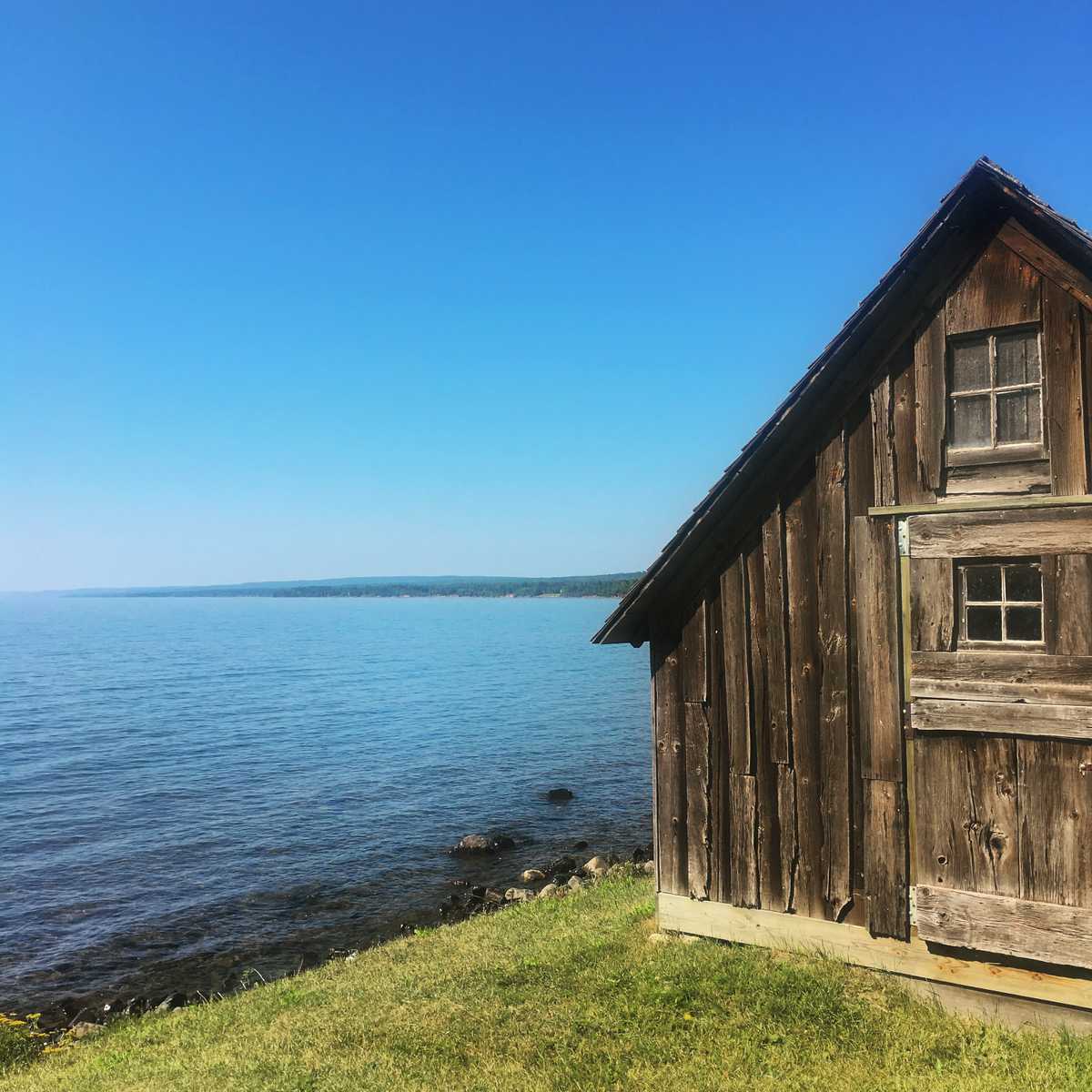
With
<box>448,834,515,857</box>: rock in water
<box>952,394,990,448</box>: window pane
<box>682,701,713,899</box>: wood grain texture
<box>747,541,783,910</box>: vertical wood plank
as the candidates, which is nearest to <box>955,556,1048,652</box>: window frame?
<box>952,394,990,448</box>: window pane

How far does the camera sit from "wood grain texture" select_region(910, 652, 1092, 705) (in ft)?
24.8

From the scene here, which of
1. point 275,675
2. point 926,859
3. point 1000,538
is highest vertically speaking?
point 1000,538

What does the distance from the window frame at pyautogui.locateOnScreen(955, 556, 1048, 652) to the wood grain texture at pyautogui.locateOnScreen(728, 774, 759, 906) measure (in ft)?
8.96

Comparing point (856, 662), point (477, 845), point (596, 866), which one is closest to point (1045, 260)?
point (856, 662)

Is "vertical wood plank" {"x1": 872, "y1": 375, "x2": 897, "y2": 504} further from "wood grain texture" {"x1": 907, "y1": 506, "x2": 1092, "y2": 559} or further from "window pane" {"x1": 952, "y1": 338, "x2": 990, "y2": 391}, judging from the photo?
"window pane" {"x1": 952, "y1": 338, "x2": 990, "y2": 391}

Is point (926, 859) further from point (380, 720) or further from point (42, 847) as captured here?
point (380, 720)

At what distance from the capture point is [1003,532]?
7910mm

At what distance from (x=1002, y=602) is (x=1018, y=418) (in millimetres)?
1722

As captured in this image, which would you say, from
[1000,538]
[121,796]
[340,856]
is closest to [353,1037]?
[1000,538]

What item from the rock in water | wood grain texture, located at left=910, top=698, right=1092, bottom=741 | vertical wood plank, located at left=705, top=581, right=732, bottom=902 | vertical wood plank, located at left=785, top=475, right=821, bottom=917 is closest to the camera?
wood grain texture, located at left=910, top=698, right=1092, bottom=741

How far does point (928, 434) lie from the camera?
8305mm

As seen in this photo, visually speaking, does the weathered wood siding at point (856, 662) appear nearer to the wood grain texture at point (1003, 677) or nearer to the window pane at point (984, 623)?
the wood grain texture at point (1003, 677)

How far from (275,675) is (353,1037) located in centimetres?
7083

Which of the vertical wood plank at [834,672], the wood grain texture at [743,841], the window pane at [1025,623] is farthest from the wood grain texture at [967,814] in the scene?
the wood grain texture at [743,841]
